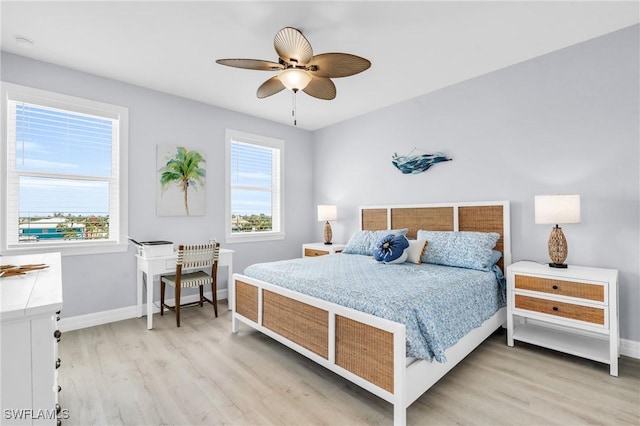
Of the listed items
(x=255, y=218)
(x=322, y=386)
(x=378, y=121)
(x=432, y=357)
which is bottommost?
(x=322, y=386)

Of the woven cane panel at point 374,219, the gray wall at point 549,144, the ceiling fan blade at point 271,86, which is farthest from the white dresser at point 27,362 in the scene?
the woven cane panel at point 374,219

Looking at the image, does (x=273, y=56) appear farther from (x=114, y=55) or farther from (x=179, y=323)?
(x=179, y=323)

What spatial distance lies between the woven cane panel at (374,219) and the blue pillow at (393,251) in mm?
1041

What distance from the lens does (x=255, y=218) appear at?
4840mm

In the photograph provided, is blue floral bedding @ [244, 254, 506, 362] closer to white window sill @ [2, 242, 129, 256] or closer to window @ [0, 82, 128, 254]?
white window sill @ [2, 242, 129, 256]

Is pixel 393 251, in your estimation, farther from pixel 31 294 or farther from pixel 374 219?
pixel 31 294

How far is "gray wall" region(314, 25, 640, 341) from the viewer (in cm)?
257

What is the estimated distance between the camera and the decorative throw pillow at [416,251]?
3.20 m

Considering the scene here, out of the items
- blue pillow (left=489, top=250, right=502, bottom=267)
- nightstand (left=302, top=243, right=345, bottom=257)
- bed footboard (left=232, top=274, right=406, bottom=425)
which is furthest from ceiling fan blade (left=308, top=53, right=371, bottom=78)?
nightstand (left=302, top=243, right=345, bottom=257)

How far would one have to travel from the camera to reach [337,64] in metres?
2.32

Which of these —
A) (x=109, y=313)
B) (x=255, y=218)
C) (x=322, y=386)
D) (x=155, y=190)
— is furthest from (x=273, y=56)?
(x=109, y=313)

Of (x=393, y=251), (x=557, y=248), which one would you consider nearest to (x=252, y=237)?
(x=393, y=251)

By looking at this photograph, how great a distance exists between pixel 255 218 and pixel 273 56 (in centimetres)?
253

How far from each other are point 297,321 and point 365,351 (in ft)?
2.22
